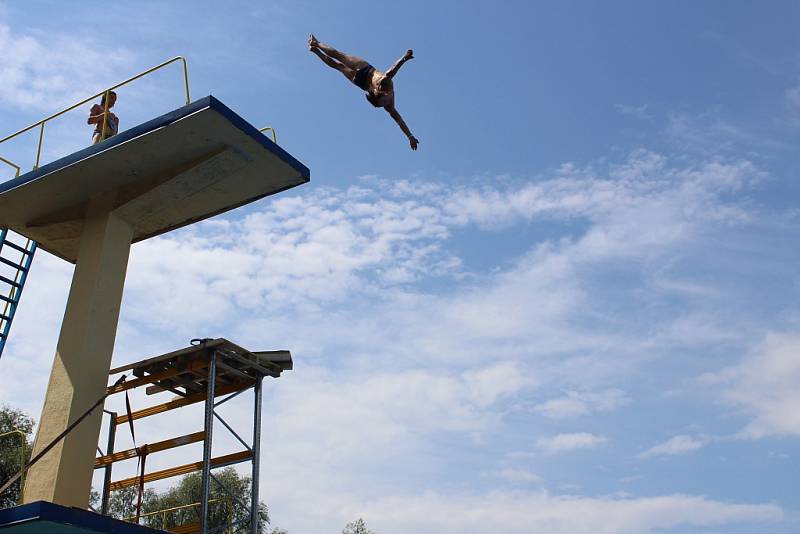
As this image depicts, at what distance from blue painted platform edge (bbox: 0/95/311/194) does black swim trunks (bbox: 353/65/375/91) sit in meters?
1.67

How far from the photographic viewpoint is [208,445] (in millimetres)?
12742

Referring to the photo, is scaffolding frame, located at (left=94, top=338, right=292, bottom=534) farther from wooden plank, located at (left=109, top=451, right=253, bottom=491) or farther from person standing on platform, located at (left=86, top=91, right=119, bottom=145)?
person standing on platform, located at (left=86, top=91, right=119, bottom=145)

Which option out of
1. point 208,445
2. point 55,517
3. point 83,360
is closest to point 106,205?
point 83,360

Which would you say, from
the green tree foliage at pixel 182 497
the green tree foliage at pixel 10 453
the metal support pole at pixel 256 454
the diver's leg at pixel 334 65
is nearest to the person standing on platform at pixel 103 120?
the diver's leg at pixel 334 65

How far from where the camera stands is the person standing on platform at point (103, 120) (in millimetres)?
13625

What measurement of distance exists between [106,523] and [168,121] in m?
5.84

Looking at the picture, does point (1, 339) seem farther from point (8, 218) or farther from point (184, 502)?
point (184, 502)

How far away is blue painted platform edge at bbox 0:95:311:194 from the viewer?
11930 millimetres

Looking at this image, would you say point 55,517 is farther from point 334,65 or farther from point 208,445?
point 334,65

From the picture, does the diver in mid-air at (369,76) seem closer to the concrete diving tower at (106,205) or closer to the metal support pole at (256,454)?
the concrete diving tower at (106,205)

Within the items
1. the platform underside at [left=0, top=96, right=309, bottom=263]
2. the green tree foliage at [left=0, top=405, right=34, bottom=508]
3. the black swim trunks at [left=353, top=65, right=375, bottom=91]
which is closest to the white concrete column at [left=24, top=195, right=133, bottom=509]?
the platform underside at [left=0, top=96, right=309, bottom=263]

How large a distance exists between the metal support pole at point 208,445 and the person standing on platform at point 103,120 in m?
4.26

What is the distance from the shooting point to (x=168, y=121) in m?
12.1

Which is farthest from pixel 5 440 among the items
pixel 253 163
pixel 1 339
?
pixel 253 163
